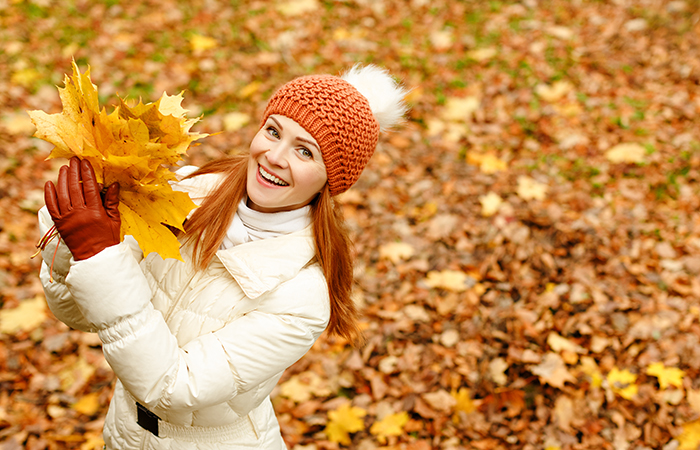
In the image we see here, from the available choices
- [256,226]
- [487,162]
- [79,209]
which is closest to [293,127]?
[256,226]

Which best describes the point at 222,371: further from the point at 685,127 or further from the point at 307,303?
the point at 685,127

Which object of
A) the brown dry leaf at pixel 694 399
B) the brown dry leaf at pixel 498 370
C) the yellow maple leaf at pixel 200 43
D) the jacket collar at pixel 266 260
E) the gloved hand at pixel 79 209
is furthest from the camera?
the yellow maple leaf at pixel 200 43

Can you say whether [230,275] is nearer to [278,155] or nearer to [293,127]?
[278,155]

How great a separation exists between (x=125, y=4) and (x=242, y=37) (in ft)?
5.02

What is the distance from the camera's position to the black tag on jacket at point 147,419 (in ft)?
5.78

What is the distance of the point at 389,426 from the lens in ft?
9.99

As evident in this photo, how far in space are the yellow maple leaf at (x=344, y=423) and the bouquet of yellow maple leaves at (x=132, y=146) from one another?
199cm

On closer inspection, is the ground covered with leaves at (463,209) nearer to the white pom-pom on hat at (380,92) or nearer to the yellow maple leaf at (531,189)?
the yellow maple leaf at (531,189)

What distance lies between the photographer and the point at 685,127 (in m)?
4.60

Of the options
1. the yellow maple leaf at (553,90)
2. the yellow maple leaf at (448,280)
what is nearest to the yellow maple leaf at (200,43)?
the yellow maple leaf at (553,90)

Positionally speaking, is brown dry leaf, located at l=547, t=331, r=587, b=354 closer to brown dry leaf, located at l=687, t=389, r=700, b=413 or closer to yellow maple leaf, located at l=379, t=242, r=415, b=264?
brown dry leaf, located at l=687, t=389, r=700, b=413

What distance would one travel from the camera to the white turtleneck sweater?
1.74 metres

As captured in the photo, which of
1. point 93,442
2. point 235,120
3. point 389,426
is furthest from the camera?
point 235,120

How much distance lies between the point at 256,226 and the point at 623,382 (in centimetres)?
259
